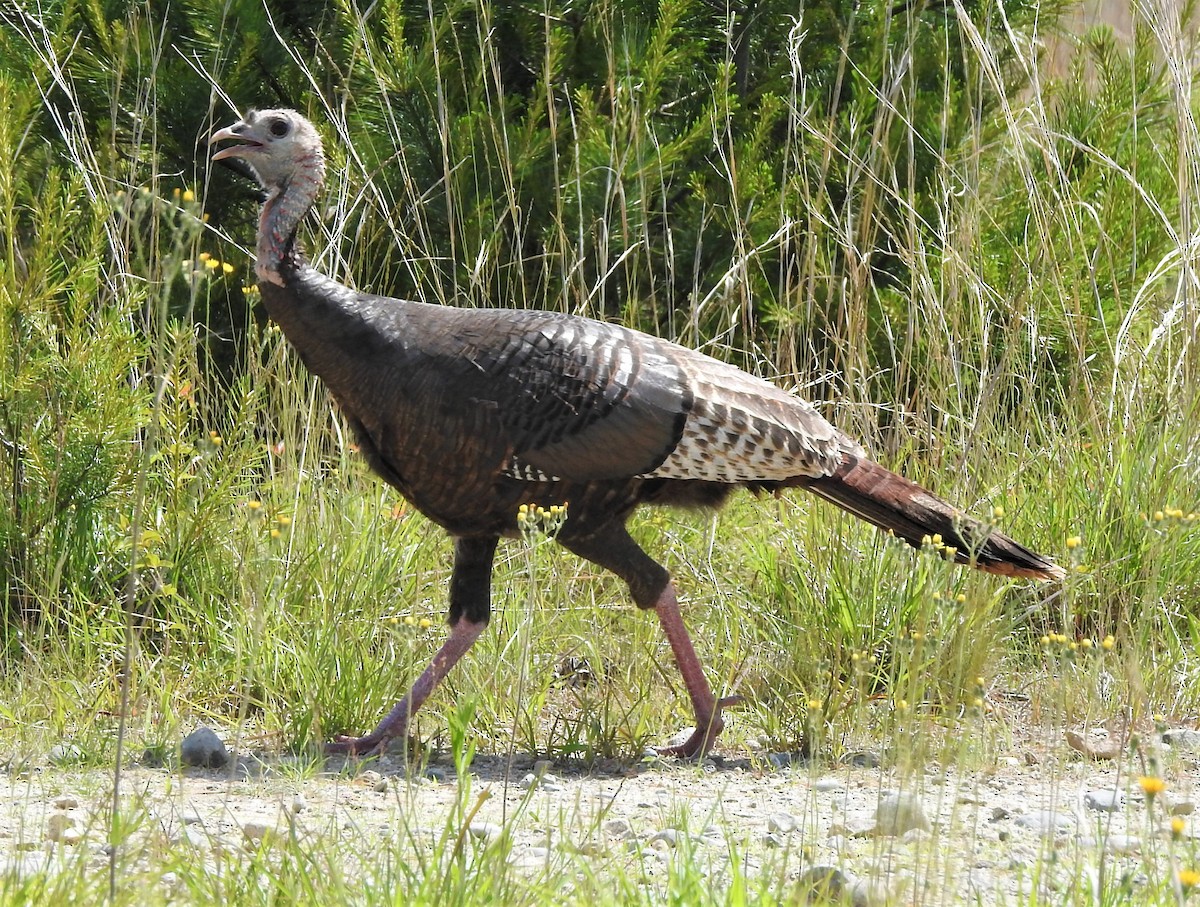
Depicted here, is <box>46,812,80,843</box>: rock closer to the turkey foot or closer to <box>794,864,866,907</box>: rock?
<box>794,864,866,907</box>: rock

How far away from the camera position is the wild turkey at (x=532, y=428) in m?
4.08

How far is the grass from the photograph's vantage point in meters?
4.04

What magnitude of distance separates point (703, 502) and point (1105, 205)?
264 centimetres

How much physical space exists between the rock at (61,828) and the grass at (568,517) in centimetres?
6

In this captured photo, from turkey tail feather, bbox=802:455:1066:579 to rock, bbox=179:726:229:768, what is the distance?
→ 1689mm

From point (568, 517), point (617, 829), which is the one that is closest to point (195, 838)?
point (617, 829)

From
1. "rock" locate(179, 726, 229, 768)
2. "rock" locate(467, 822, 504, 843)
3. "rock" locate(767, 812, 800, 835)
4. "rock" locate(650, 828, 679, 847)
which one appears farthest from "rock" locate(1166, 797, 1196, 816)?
"rock" locate(179, 726, 229, 768)

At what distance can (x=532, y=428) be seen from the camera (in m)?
4.07

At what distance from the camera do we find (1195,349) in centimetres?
491

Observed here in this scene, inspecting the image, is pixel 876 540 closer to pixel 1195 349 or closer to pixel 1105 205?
pixel 1195 349

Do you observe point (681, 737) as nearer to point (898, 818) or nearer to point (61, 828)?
point (898, 818)

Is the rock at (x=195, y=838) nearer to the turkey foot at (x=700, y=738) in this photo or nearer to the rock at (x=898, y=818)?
the rock at (x=898, y=818)

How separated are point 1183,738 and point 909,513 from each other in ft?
3.02

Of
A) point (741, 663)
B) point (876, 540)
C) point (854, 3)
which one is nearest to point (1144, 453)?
point (876, 540)
